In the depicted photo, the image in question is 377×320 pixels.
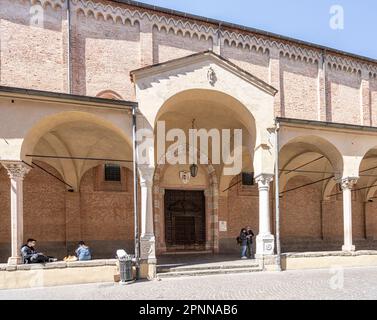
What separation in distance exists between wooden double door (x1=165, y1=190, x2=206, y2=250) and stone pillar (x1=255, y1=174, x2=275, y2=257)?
5082 millimetres

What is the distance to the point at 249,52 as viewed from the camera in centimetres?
1692

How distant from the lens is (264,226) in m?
11.9

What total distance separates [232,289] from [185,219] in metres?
7.74

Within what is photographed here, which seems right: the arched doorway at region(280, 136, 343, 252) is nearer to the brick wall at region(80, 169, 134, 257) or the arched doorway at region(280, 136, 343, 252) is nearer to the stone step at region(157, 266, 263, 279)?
the stone step at region(157, 266, 263, 279)

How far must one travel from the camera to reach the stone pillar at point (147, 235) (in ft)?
33.8

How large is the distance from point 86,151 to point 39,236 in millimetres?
3714

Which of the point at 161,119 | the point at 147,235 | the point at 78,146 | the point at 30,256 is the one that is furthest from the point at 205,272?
the point at 78,146

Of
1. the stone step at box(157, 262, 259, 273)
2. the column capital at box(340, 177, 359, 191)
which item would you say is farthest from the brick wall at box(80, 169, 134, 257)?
the column capital at box(340, 177, 359, 191)

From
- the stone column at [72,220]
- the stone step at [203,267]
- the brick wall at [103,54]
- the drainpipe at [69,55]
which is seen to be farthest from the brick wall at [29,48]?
the stone step at [203,267]

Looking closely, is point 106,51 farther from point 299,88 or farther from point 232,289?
point 232,289

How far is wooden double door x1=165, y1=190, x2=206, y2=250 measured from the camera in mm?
16125

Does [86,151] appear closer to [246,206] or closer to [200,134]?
[200,134]

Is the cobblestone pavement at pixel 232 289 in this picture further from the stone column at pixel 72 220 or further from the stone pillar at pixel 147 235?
the stone column at pixel 72 220
